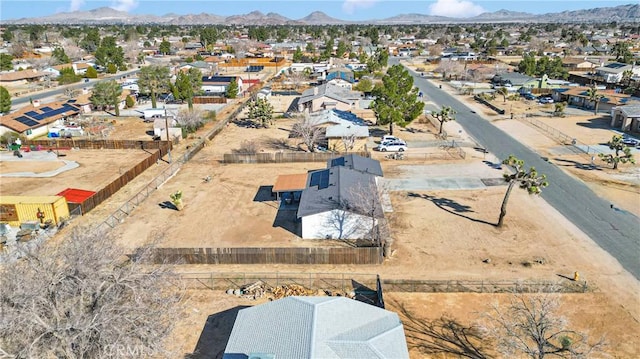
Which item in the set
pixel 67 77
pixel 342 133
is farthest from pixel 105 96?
pixel 342 133

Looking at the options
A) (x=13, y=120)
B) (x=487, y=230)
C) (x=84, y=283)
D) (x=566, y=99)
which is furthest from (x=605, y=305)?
(x=13, y=120)

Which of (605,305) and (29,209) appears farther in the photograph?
(29,209)

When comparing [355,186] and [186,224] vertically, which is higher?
[355,186]

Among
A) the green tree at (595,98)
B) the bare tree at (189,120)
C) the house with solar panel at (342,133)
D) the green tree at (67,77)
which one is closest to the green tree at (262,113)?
the bare tree at (189,120)

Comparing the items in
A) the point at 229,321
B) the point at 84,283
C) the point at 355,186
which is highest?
the point at 84,283

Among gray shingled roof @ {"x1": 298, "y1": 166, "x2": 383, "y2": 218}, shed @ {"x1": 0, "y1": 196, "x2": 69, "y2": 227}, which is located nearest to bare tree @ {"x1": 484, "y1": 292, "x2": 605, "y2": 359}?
gray shingled roof @ {"x1": 298, "y1": 166, "x2": 383, "y2": 218}

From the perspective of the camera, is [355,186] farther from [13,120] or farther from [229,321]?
[13,120]

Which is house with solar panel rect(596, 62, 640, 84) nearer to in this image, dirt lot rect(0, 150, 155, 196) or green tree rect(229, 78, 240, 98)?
green tree rect(229, 78, 240, 98)
